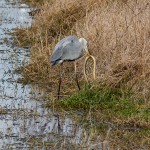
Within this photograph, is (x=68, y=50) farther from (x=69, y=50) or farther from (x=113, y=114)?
(x=113, y=114)

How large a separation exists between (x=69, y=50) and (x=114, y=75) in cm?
84

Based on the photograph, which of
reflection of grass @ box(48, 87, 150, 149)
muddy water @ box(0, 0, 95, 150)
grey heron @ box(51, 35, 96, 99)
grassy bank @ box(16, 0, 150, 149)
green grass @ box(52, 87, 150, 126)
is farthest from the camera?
grey heron @ box(51, 35, 96, 99)

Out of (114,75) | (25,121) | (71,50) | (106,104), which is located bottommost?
(25,121)


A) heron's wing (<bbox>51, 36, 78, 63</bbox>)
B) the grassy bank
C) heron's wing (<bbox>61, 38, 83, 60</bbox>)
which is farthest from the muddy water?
heron's wing (<bbox>61, 38, 83, 60</bbox>)

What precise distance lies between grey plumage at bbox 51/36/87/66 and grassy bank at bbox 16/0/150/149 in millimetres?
482

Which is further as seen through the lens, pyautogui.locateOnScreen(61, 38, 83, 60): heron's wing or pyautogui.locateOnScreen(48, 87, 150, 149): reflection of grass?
pyautogui.locateOnScreen(61, 38, 83, 60): heron's wing

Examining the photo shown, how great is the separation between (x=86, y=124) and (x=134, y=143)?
2.72 feet

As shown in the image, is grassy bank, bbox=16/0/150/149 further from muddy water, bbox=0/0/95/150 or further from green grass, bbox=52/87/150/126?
muddy water, bbox=0/0/95/150

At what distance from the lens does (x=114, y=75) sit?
29.6ft

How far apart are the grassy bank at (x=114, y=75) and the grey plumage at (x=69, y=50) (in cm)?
48

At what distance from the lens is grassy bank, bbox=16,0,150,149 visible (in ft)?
25.2

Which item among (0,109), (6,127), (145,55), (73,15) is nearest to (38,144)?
(6,127)

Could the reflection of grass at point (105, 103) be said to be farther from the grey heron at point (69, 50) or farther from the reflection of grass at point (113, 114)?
the grey heron at point (69, 50)

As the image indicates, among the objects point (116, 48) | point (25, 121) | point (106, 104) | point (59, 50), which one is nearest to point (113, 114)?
point (106, 104)
